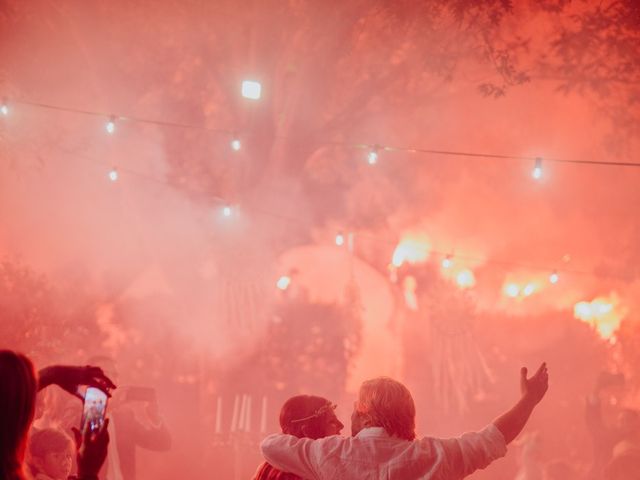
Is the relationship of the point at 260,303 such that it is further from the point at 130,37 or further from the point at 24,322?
the point at 130,37

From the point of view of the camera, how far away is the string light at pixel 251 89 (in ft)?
25.5

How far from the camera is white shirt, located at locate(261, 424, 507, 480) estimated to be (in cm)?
224

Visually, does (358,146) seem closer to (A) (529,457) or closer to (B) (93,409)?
(A) (529,457)

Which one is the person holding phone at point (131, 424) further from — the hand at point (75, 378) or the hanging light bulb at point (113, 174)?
the hand at point (75, 378)

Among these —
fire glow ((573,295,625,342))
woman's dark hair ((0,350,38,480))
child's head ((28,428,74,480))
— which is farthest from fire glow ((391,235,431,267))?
woman's dark hair ((0,350,38,480))

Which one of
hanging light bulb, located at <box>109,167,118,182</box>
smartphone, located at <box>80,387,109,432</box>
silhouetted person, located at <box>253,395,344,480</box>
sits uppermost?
hanging light bulb, located at <box>109,167,118,182</box>

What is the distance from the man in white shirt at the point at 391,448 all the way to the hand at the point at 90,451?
0.90 meters

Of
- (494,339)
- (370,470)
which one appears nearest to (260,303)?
(494,339)

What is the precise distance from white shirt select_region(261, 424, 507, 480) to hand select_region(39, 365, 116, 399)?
2.79ft

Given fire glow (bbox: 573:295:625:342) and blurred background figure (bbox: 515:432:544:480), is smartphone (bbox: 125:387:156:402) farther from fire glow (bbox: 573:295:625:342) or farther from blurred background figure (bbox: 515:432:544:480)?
fire glow (bbox: 573:295:625:342)

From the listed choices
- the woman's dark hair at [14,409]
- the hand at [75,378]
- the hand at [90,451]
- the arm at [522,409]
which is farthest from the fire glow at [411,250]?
the woman's dark hair at [14,409]

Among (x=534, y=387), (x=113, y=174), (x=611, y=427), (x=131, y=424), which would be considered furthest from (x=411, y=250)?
(x=534, y=387)

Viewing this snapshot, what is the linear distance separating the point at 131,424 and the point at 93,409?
531 centimetres

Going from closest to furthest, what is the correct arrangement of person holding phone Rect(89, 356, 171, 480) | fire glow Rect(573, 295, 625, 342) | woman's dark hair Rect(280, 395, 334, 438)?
woman's dark hair Rect(280, 395, 334, 438) < person holding phone Rect(89, 356, 171, 480) < fire glow Rect(573, 295, 625, 342)
